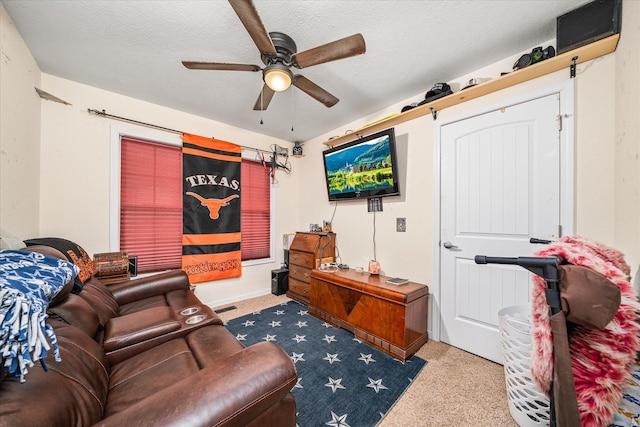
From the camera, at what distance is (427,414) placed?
56.9 inches

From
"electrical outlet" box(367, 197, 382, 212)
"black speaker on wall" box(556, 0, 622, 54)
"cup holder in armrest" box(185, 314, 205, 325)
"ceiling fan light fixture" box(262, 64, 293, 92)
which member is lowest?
"cup holder in armrest" box(185, 314, 205, 325)

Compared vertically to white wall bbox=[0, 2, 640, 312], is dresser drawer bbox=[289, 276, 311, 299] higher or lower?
lower

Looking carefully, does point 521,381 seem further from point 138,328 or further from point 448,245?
point 138,328

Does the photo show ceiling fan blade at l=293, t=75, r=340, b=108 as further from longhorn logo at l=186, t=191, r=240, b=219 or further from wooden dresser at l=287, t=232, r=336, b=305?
longhorn logo at l=186, t=191, r=240, b=219

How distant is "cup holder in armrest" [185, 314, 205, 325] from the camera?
157cm

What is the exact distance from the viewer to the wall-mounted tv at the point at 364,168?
260cm

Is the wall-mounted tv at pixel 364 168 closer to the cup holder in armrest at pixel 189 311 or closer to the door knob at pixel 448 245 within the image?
the door knob at pixel 448 245

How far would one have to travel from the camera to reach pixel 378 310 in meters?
2.17

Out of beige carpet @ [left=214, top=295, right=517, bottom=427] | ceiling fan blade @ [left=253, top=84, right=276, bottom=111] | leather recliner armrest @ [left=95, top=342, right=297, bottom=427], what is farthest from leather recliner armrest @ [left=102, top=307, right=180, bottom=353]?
ceiling fan blade @ [left=253, top=84, right=276, bottom=111]

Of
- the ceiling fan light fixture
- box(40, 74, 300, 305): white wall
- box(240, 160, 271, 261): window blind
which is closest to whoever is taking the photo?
the ceiling fan light fixture

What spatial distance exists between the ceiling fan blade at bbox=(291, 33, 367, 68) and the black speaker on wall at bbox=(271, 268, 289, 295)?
293 centimetres

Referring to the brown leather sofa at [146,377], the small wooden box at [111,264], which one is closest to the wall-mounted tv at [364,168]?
the brown leather sofa at [146,377]

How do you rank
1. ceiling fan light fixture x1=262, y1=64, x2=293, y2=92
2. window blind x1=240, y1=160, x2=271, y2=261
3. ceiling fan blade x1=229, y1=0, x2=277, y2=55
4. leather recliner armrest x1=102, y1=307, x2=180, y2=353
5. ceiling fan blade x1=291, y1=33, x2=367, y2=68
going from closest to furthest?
1. ceiling fan blade x1=229, y1=0, x2=277, y2=55
2. leather recliner armrest x1=102, y1=307, x2=180, y2=353
3. ceiling fan blade x1=291, y1=33, x2=367, y2=68
4. ceiling fan light fixture x1=262, y1=64, x2=293, y2=92
5. window blind x1=240, y1=160, x2=271, y2=261

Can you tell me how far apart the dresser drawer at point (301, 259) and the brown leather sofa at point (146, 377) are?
5.47 ft
